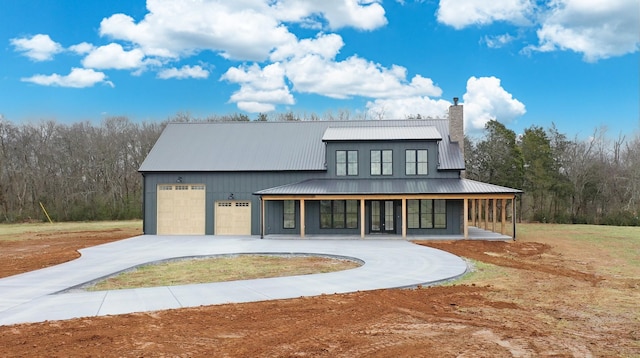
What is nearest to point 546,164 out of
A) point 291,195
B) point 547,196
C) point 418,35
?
point 547,196

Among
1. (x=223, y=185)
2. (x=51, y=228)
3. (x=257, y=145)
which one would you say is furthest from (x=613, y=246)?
(x=51, y=228)

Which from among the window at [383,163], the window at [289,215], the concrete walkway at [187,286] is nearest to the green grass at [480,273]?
the concrete walkway at [187,286]

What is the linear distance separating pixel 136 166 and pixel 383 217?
109 ft

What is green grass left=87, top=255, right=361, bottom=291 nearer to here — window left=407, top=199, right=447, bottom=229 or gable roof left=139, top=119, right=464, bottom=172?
window left=407, top=199, right=447, bottom=229

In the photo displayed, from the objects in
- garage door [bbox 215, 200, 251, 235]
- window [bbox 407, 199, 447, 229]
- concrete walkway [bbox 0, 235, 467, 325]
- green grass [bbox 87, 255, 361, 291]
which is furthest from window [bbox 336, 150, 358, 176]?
green grass [bbox 87, 255, 361, 291]

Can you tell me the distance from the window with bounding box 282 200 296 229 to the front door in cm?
392

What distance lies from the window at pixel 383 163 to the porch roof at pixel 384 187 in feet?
1.66

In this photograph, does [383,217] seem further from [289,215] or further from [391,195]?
[289,215]

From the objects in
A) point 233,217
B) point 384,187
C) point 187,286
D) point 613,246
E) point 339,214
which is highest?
point 384,187

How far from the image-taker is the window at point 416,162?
79.0ft

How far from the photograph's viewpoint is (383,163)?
79.6ft

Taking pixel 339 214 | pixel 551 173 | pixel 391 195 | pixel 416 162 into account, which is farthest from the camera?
pixel 551 173

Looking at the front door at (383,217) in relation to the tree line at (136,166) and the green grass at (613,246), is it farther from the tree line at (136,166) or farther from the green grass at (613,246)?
the tree line at (136,166)

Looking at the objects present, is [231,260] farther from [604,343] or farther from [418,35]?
[418,35]
